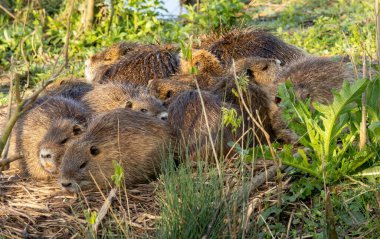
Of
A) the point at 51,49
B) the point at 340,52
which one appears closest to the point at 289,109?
the point at 340,52

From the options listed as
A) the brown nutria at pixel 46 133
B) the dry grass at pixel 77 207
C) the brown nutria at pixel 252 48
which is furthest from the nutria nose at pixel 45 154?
the brown nutria at pixel 252 48

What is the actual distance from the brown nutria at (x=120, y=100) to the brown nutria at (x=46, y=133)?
208 millimetres

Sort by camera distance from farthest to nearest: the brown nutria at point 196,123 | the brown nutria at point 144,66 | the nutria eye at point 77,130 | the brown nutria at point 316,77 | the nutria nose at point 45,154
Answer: the brown nutria at point 144,66
the brown nutria at point 316,77
the nutria eye at point 77,130
the nutria nose at point 45,154
the brown nutria at point 196,123

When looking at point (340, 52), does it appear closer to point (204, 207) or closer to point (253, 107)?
point (253, 107)

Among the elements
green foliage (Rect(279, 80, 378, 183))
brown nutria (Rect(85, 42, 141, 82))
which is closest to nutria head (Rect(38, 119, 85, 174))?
green foliage (Rect(279, 80, 378, 183))

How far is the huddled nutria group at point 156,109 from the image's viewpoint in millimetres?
3975

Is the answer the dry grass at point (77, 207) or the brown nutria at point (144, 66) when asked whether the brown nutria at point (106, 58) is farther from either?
the dry grass at point (77, 207)

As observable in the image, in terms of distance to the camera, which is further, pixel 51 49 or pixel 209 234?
pixel 51 49

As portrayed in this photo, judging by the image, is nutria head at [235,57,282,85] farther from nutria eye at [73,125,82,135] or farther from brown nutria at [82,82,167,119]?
nutria eye at [73,125,82,135]

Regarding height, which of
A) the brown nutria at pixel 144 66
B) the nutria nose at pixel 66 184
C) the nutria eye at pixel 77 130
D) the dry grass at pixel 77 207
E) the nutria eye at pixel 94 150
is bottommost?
the dry grass at pixel 77 207

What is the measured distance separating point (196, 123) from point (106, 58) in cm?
248

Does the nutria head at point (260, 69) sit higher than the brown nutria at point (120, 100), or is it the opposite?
the nutria head at point (260, 69)

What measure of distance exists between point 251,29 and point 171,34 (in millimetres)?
1917

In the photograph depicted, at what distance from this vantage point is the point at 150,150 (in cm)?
402
